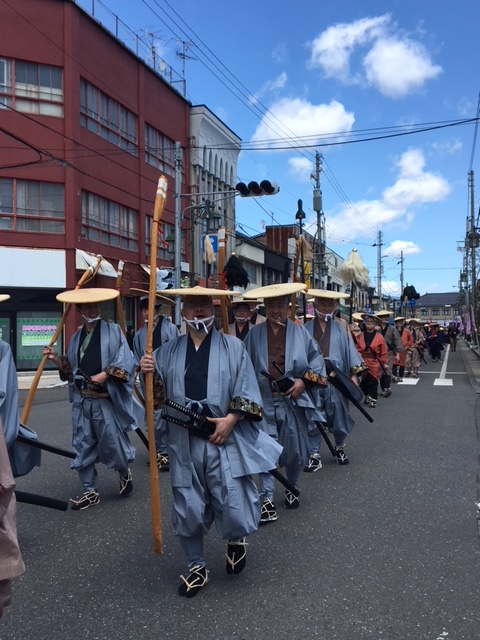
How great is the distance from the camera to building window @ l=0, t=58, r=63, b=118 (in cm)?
Answer: 1945

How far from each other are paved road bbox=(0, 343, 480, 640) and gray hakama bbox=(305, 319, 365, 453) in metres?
0.54

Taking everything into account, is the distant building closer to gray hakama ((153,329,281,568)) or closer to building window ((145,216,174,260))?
building window ((145,216,174,260))

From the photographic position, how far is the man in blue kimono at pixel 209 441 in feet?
11.3

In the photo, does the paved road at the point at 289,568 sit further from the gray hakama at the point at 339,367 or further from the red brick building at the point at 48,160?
the red brick building at the point at 48,160

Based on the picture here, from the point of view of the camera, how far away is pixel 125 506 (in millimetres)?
5195

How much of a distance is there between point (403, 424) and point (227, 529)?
644 centimetres

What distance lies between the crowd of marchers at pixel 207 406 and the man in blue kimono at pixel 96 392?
0.01m

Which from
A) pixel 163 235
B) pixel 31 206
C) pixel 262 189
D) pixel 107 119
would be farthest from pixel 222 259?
pixel 163 235

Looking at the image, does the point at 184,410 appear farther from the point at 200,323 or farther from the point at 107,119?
the point at 107,119

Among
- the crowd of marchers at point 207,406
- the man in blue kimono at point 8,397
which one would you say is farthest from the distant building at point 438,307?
the man in blue kimono at point 8,397

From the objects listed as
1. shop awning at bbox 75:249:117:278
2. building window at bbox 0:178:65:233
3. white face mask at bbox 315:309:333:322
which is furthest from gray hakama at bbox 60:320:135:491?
building window at bbox 0:178:65:233

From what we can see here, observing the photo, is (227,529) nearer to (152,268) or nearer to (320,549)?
(320,549)

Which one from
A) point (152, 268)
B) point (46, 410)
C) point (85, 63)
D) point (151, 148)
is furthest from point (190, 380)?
point (151, 148)

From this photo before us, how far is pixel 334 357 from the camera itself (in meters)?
6.49
